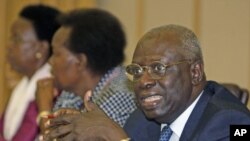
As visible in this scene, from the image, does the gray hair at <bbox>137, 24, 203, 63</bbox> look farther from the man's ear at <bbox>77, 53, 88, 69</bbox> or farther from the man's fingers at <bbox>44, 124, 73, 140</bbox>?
the man's ear at <bbox>77, 53, 88, 69</bbox>

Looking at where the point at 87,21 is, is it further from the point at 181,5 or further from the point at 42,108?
the point at 181,5

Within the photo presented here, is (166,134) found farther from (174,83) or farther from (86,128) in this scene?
(86,128)

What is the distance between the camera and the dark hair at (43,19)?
4.43 m

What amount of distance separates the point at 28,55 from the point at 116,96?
1.27 m

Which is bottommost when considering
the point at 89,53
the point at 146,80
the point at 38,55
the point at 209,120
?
the point at 38,55

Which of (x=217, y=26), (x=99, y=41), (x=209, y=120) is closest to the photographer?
(x=209, y=120)

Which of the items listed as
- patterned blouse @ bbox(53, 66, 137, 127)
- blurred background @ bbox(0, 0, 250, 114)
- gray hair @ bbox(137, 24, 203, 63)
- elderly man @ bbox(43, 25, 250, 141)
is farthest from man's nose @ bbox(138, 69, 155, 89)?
blurred background @ bbox(0, 0, 250, 114)

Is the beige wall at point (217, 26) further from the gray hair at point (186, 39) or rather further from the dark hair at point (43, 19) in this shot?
the gray hair at point (186, 39)

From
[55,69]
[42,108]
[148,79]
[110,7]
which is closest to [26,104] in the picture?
[42,108]

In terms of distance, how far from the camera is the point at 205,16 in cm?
470

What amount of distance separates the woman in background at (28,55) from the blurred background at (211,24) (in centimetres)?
44

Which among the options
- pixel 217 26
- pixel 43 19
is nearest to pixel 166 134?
pixel 43 19

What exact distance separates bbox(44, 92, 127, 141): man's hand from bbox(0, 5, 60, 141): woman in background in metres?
1.62

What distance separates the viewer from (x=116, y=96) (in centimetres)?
329
